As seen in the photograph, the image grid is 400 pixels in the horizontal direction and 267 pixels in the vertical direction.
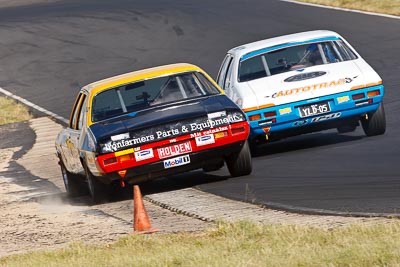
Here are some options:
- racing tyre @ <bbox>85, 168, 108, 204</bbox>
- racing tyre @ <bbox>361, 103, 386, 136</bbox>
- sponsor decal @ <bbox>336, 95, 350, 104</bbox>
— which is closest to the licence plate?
sponsor decal @ <bbox>336, 95, 350, 104</bbox>

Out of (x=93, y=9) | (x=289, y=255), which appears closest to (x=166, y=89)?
(x=289, y=255)

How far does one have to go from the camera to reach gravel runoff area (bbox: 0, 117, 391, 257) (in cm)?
1075

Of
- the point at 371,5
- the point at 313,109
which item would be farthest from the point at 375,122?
the point at 371,5

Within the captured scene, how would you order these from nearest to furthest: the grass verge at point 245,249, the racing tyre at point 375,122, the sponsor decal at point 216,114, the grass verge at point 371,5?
1. the grass verge at point 245,249
2. the sponsor decal at point 216,114
3. the racing tyre at point 375,122
4. the grass verge at point 371,5

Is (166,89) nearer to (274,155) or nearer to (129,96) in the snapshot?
(129,96)

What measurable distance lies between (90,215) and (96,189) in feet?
3.08

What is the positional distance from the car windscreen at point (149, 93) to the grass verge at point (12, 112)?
10929mm

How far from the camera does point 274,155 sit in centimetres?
1529

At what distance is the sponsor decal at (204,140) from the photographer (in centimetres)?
1288

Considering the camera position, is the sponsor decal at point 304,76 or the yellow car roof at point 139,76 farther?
the sponsor decal at point 304,76

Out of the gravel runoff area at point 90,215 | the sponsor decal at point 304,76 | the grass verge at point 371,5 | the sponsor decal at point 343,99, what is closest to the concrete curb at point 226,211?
the gravel runoff area at point 90,215

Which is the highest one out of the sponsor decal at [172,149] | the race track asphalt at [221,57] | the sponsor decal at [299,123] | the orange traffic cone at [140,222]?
the orange traffic cone at [140,222]

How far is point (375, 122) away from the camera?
15.2m

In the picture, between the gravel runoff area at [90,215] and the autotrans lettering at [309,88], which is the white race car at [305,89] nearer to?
the autotrans lettering at [309,88]
